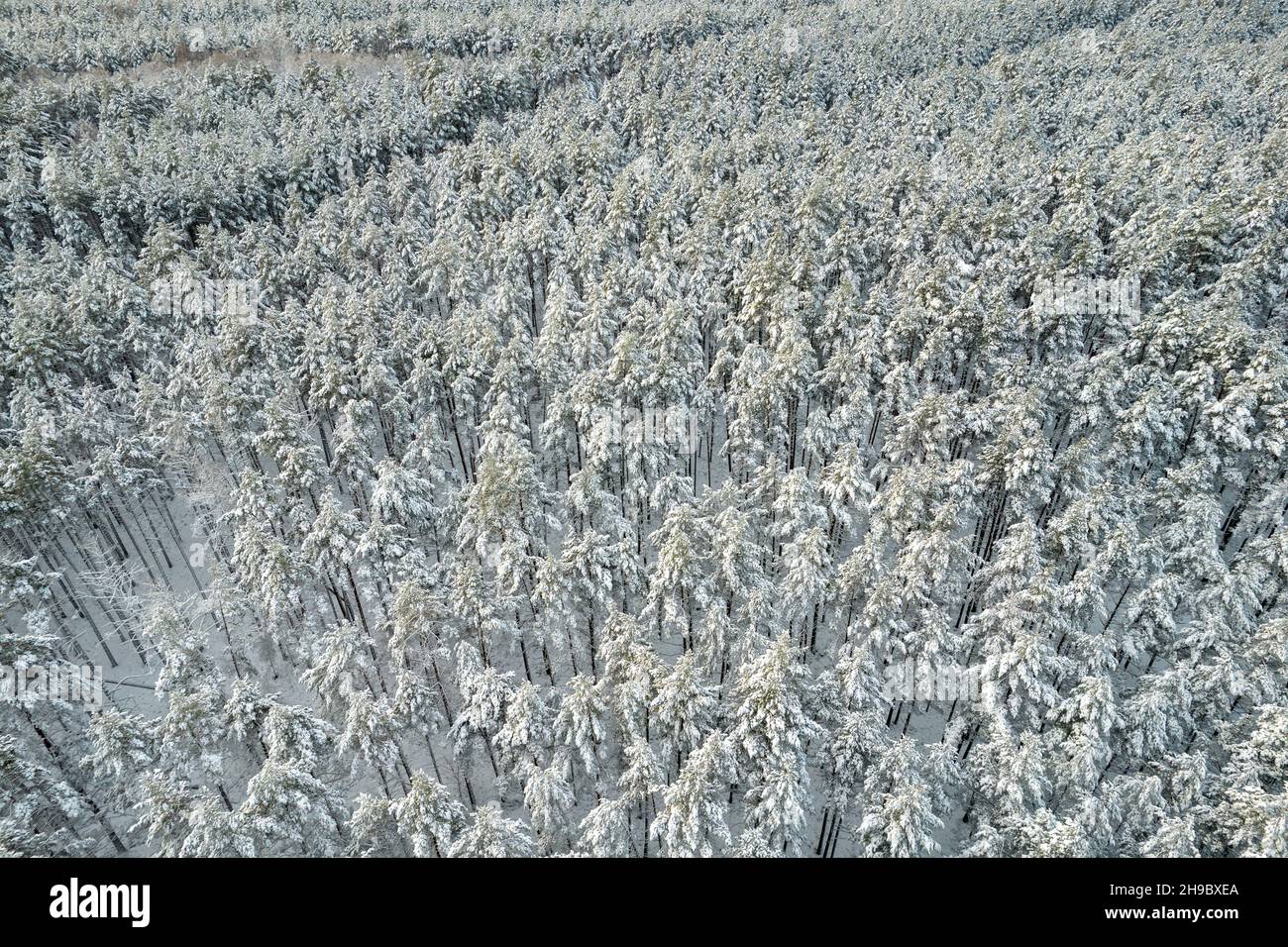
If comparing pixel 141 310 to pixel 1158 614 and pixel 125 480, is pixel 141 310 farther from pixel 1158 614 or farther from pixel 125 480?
pixel 1158 614

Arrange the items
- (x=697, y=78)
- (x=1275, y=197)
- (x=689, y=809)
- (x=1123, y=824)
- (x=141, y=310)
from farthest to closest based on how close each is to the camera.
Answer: (x=697, y=78)
(x=1275, y=197)
(x=141, y=310)
(x=1123, y=824)
(x=689, y=809)

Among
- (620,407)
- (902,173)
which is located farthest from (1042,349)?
(620,407)

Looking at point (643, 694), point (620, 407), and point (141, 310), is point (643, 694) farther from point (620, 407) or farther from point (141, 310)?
point (141, 310)

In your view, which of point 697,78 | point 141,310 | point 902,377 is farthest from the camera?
point 697,78

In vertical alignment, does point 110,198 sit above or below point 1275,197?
below

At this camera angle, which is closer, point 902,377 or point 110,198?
point 902,377

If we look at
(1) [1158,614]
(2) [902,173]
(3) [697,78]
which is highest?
(3) [697,78]
